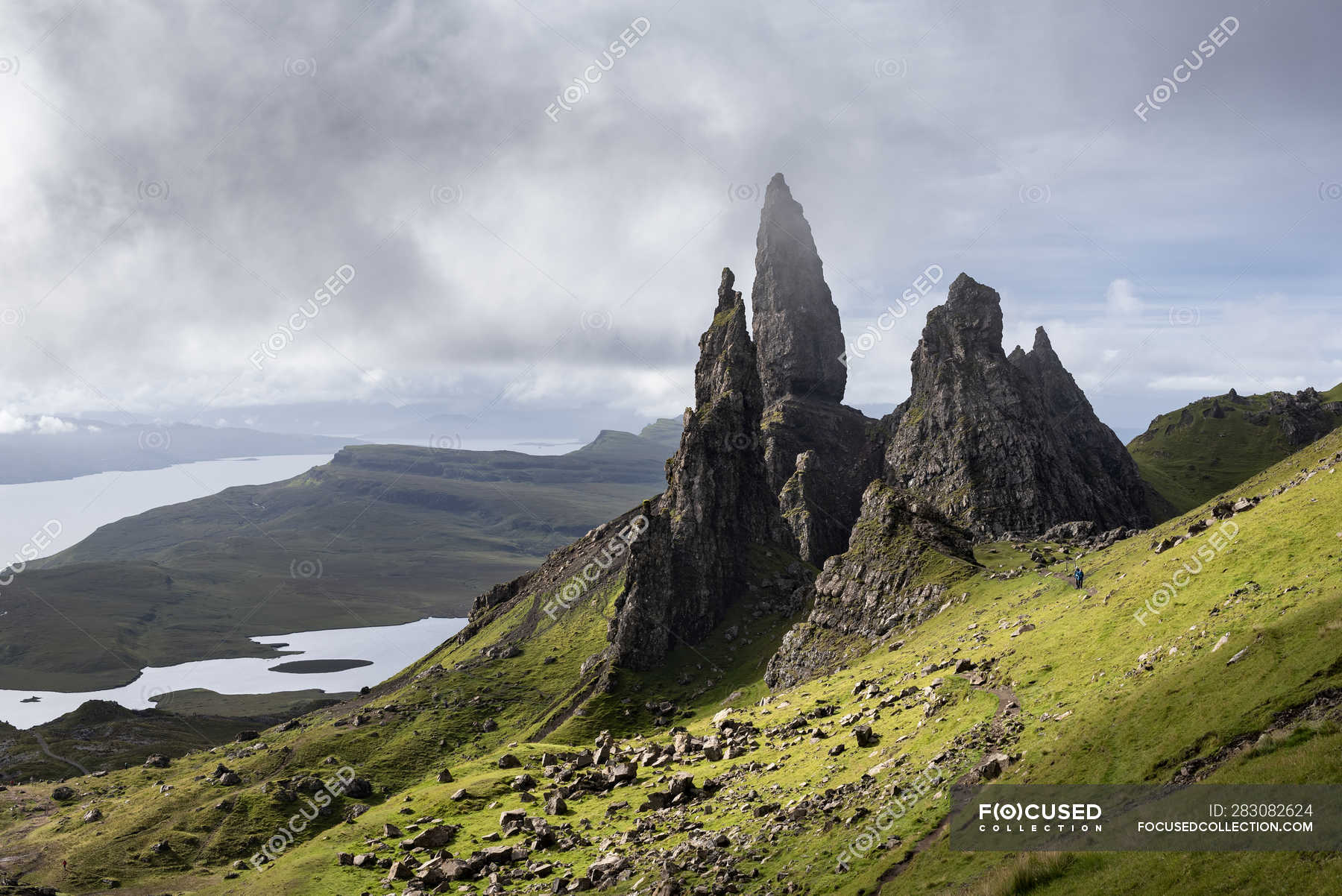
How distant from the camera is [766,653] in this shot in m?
186

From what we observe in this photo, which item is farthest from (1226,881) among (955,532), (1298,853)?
(955,532)

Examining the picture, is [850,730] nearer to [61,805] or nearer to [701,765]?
[701,765]

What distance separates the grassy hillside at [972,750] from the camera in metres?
38.2

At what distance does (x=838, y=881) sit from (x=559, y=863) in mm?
33594

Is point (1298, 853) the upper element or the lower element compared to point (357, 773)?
upper
